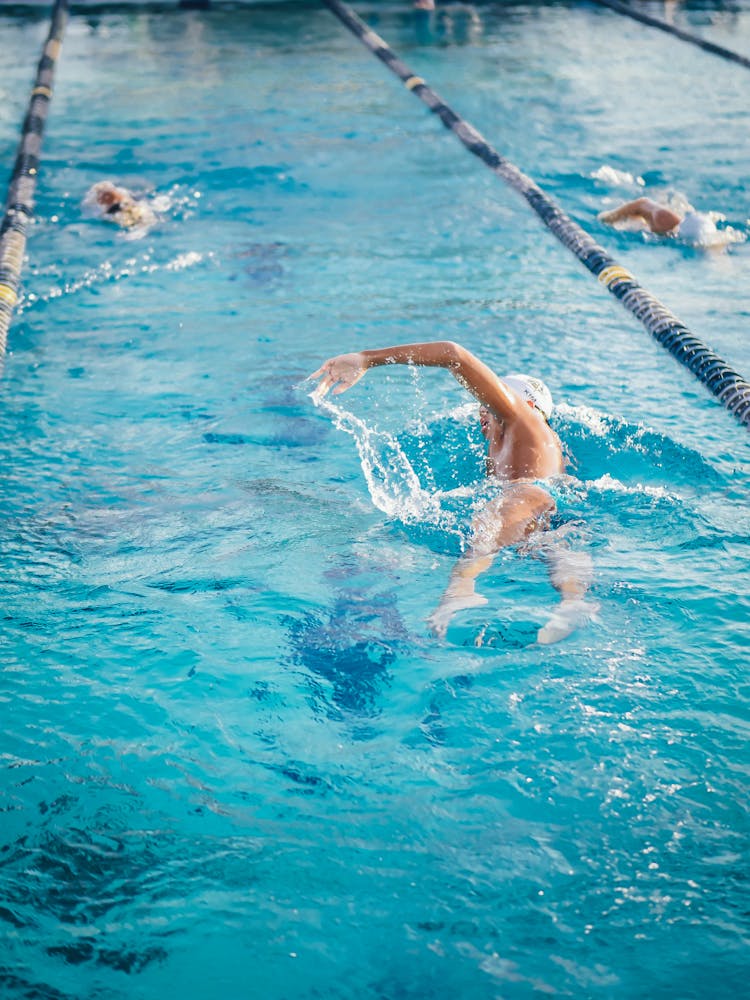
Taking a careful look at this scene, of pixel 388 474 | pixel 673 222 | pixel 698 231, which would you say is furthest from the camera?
pixel 673 222

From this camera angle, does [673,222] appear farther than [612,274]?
Yes

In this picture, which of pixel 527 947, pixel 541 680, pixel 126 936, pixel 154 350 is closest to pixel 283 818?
pixel 126 936

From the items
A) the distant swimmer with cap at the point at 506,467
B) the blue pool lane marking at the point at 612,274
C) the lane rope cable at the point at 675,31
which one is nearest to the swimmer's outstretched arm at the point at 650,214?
the blue pool lane marking at the point at 612,274

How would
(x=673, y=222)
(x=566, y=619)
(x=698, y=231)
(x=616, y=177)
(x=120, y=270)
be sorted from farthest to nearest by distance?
(x=616, y=177) < (x=673, y=222) < (x=698, y=231) < (x=120, y=270) < (x=566, y=619)

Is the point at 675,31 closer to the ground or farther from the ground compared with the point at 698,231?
farther from the ground

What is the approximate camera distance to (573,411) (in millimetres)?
5391

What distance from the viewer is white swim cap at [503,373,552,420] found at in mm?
4527

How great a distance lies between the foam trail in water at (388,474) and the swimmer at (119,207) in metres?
3.33

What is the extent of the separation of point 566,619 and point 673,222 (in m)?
5.13

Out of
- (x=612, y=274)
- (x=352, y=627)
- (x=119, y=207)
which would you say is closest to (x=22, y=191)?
(x=119, y=207)

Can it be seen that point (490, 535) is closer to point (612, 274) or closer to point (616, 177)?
point (612, 274)

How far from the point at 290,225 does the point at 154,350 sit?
239cm

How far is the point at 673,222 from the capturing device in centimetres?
789

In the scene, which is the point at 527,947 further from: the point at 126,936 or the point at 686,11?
the point at 686,11
